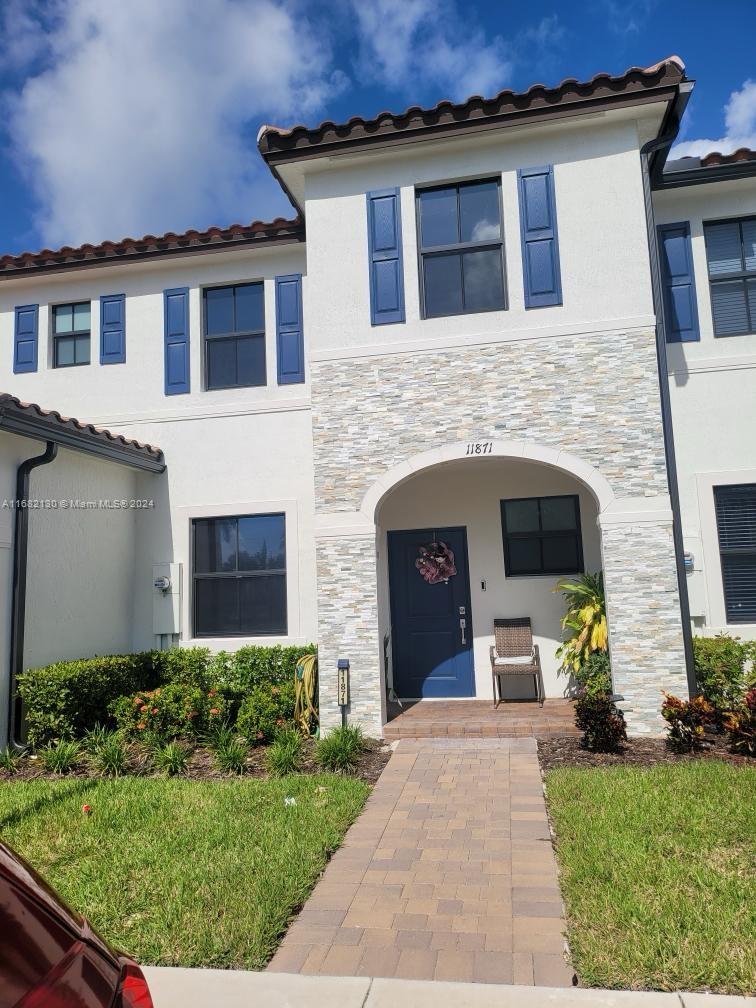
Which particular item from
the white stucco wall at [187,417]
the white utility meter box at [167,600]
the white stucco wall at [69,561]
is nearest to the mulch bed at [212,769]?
the white stucco wall at [69,561]

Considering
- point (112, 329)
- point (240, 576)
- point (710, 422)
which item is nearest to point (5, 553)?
point (240, 576)

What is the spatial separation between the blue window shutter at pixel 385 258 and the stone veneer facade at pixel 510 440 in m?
0.61

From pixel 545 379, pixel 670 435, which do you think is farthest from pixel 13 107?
pixel 670 435

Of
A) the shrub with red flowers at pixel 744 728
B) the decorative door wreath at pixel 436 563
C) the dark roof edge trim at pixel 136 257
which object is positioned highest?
the dark roof edge trim at pixel 136 257

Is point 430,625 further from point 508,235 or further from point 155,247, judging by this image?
point 155,247

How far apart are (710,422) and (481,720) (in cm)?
486

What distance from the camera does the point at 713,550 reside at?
30.2 ft

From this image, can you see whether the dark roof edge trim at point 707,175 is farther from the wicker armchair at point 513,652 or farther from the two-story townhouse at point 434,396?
the wicker armchair at point 513,652

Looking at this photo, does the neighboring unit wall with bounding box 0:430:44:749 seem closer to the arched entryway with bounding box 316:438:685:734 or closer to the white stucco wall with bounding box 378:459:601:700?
the arched entryway with bounding box 316:438:685:734

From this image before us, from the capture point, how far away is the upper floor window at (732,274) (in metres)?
9.59

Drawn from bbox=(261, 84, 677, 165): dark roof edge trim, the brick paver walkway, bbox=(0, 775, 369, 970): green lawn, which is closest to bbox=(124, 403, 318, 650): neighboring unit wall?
bbox=(261, 84, 677, 165): dark roof edge trim

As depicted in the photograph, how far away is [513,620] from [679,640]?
2.61m

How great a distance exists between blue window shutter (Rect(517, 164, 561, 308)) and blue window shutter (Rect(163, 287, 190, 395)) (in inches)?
209

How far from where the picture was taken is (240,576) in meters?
10.5
